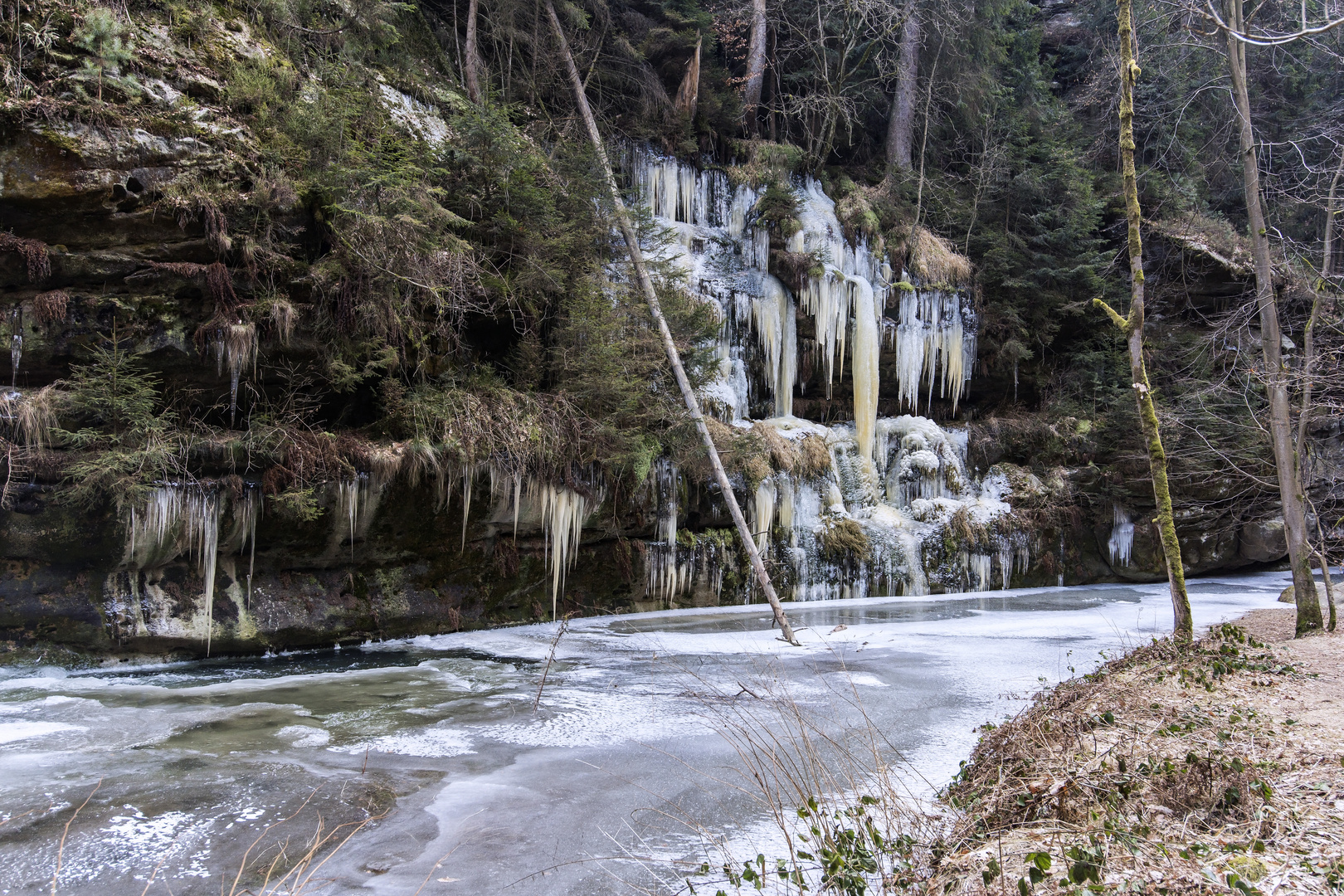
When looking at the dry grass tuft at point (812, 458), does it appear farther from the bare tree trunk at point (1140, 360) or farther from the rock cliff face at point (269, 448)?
the bare tree trunk at point (1140, 360)

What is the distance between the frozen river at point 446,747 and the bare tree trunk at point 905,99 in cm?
1337

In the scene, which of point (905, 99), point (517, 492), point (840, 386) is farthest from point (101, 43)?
point (905, 99)

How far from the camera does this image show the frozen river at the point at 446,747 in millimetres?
3277

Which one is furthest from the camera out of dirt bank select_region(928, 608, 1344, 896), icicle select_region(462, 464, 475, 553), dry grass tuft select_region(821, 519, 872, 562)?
dry grass tuft select_region(821, 519, 872, 562)

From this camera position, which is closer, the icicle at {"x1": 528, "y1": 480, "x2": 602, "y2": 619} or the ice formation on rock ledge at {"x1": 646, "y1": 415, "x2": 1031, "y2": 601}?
the icicle at {"x1": 528, "y1": 480, "x2": 602, "y2": 619}

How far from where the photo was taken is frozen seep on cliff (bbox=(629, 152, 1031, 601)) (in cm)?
1277

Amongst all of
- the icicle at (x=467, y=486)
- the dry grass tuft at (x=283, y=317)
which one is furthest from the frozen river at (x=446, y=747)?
the dry grass tuft at (x=283, y=317)

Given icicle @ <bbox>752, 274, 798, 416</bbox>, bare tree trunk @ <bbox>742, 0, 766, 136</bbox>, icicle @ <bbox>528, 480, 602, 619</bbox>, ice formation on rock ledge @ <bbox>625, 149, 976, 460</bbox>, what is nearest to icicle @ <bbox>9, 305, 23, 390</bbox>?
icicle @ <bbox>528, 480, 602, 619</bbox>

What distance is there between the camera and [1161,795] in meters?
2.74

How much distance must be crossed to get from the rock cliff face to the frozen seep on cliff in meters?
0.10

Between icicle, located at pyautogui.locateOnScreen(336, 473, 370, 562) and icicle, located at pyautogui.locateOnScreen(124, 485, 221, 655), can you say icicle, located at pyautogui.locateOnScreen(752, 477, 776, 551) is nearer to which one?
icicle, located at pyautogui.locateOnScreen(336, 473, 370, 562)

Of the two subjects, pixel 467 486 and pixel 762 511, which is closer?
pixel 467 486

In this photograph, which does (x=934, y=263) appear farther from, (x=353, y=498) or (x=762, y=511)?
(x=353, y=498)

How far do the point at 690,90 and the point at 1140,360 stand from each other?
443 inches
